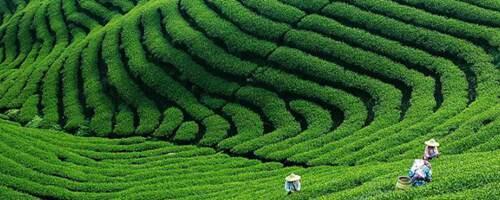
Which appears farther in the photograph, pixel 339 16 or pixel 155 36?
pixel 155 36

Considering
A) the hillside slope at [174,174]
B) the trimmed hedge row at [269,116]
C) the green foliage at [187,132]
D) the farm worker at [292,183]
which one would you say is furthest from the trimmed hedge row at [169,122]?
the farm worker at [292,183]

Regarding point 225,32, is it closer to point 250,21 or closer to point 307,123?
point 250,21

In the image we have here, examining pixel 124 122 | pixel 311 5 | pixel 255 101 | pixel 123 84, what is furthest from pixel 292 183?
pixel 123 84

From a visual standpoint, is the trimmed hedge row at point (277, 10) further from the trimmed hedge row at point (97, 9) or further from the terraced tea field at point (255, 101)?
the trimmed hedge row at point (97, 9)

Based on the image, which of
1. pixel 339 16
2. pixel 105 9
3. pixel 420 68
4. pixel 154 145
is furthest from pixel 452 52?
pixel 105 9

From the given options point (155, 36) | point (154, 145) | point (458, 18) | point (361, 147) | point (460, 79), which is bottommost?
point (154, 145)

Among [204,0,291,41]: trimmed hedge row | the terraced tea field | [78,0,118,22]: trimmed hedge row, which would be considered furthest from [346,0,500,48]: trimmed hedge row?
[78,0,118,22]: trimmed hedge row

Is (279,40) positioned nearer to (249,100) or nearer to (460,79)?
(249,100)
